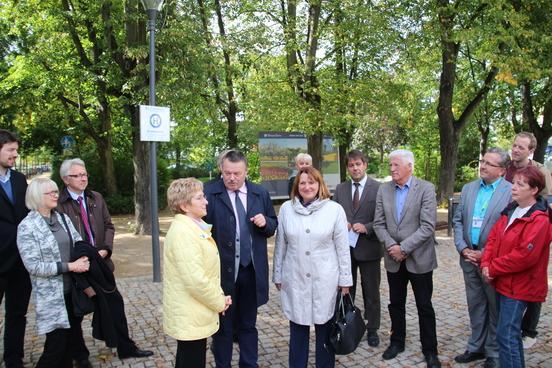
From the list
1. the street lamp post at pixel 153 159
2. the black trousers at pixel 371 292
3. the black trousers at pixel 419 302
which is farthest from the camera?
the street lamp post at pixel 153 159

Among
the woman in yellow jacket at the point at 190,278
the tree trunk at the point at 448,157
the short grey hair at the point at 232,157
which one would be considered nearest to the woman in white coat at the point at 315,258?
the short grey hair at the point at 232,157

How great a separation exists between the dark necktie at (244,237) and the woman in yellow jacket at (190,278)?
582mm

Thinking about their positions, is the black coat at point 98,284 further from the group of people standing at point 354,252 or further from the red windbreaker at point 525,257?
the red windbreaker at point 525,257

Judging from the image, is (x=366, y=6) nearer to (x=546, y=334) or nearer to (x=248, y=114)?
(x=248, y=114)

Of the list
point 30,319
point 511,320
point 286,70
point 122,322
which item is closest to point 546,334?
point 511,320

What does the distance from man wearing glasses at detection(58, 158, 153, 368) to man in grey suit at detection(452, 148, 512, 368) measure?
10.2ft

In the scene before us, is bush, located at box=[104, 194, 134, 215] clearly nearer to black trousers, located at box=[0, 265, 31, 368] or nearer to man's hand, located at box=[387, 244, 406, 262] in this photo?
black trousers, located at box=[0, 265, 31, 368]

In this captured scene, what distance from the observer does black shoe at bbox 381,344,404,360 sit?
4359 mm

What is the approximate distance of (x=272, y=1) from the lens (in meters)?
16.8

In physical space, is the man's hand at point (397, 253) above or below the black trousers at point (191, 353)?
above

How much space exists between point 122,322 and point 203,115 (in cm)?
994

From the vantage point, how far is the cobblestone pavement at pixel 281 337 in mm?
4339

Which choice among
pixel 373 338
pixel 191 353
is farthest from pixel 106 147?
pixel 191 353

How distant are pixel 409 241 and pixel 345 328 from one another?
1085 millimetres
